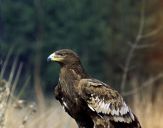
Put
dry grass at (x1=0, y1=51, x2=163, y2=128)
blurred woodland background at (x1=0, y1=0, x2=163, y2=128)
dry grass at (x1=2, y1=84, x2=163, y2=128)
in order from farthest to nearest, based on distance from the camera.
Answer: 1. blurred woodland background at (x1=0, y1=0, x2=163, y2=128)
2. dry grass at (x1=2, y1=84, x2=163, y2=128)
3. dry grass at (x1=0, y1=51, x2=163, y2=128)

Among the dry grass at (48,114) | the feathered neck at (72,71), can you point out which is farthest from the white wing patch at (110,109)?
the dry grass at (48,114)

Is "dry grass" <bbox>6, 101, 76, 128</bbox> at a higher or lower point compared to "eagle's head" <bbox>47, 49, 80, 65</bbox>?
lower

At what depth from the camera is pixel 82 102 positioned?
28.6 feet

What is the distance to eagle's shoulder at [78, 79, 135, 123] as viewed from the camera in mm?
8750

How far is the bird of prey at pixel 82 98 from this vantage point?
28.5 ft

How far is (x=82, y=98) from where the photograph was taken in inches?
343

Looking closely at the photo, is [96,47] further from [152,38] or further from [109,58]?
[152,38]

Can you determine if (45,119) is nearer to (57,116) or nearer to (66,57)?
(57,116)

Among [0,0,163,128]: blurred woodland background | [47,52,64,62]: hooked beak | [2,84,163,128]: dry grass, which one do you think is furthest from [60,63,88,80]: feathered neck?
[0,0,163,128]: blurred woodland background

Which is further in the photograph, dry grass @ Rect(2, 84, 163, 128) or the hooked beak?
dry grass @ Rect(2, 84, 163, 128)

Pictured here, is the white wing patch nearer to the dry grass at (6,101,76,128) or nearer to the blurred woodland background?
the dry grass at (6,101,76,128)

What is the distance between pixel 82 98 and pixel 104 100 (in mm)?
353

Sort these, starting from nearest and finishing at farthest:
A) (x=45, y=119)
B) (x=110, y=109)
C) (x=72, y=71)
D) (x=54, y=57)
→ (x=54, y=57)
(x=72, y=71)
(x=110, y=109)
(x=45, y=119)

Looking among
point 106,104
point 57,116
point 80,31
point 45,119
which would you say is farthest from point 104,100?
point 80,31
